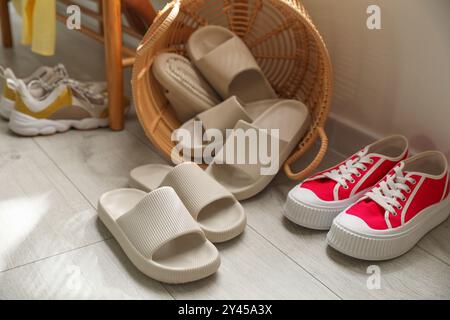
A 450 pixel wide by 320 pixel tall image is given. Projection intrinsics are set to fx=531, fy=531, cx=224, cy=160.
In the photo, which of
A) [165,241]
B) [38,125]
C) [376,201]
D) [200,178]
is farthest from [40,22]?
[376,201]

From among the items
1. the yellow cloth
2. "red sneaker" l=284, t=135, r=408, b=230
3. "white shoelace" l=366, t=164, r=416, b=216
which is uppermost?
the yellow cloth

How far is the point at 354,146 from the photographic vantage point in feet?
4.27

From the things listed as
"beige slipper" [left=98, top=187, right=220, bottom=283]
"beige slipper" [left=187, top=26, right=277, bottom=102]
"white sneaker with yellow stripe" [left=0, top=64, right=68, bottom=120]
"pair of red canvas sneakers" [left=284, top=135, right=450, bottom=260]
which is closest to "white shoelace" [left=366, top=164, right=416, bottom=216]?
"pair of red canvas sneakers" [left=284, top=135, right=450, bottom=260]

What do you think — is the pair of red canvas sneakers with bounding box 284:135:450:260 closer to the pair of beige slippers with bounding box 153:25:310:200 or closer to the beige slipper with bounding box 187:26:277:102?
the pair of beige slippers with bounding box 153:25:310:200

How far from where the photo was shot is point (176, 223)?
0.88 metres

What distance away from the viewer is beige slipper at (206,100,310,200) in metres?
1.10

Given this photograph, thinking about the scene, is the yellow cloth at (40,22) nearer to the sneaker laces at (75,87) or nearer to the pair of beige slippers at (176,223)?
the sneaker laces at (75,87)

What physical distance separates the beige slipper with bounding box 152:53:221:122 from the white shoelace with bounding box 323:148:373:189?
38 cm

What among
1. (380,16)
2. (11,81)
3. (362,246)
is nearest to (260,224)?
(362,246)

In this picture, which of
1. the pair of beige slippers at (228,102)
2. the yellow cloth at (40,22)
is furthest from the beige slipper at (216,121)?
the yellow cloth at (40,22)

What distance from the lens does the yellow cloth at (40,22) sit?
1371mm

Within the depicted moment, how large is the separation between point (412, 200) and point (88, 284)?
0.59m

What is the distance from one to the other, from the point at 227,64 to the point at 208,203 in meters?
0.44

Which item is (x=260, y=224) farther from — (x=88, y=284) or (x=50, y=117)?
(x=50, y=117)
